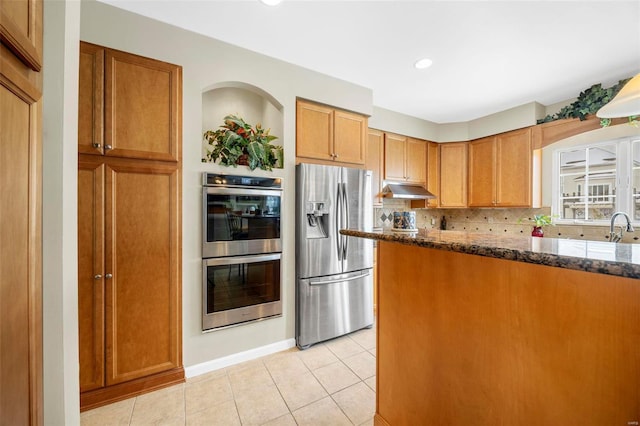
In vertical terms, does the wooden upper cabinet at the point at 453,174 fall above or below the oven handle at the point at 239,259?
above

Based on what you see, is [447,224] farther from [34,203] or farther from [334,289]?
[34,203]

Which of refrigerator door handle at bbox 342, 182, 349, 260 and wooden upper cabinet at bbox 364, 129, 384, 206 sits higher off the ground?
wooden upper cabinet at bbox 364, 129, 384, 206

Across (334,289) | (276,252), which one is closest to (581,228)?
(334,289)

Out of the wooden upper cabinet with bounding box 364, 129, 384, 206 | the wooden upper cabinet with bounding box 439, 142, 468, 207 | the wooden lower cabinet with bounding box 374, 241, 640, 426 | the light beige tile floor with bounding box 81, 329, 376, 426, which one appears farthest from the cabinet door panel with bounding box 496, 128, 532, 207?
the wooden lower cabinet with bounding box 374, 241, 640, 426

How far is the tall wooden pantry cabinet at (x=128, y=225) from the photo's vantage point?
5.61ft

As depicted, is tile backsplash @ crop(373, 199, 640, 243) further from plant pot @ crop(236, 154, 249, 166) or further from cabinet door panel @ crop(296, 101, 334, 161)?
plant pot @ crop(236, 154, 249, 166)

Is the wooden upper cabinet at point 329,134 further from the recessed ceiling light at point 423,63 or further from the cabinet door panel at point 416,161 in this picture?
the cabinet door panel at point 416,161

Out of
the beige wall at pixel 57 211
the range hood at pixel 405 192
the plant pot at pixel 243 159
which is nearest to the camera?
the beige wall at pixel 57 211

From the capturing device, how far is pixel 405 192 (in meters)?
3.58

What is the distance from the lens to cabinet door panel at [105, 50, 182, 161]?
176cm

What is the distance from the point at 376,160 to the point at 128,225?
2893mm

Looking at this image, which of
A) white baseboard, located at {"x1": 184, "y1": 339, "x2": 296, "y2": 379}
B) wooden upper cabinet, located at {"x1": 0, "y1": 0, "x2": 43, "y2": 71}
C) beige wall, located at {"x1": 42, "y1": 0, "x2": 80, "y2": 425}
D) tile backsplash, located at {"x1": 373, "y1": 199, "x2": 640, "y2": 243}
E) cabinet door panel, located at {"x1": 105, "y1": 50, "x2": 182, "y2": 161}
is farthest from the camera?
tile backsplash, located at {"x1": 373, "y1": 199, "x2": 640, "y2": 243}

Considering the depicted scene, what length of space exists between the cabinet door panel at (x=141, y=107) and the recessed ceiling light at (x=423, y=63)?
2.15m

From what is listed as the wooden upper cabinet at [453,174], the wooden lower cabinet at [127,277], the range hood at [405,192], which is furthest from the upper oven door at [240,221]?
the wooden upper cabinet at [453,174]
